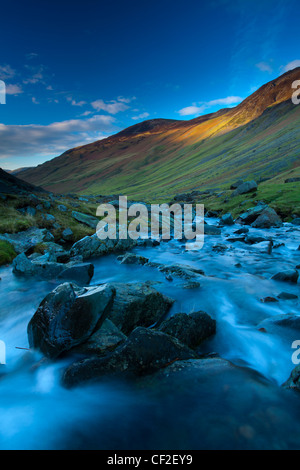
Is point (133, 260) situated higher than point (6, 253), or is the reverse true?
point (6, 253)

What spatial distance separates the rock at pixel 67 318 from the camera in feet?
19.5

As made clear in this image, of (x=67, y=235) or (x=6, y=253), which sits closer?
(x=6, y=253)

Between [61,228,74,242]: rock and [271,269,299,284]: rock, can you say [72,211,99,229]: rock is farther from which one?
[271,269,299,284]: rock

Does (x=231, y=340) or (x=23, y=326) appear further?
(x=23, y=326)

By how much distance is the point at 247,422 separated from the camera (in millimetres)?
3871

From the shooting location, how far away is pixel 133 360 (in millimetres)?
5074

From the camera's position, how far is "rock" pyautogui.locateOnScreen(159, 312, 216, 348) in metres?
6.49

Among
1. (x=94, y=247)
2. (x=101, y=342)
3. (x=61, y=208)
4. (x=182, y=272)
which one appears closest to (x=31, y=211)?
(x=61, y=208)

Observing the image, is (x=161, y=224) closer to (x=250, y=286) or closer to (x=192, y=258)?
(x=192, y=258)

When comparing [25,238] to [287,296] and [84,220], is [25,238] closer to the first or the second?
[84,220]

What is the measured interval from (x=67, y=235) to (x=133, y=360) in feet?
59.5

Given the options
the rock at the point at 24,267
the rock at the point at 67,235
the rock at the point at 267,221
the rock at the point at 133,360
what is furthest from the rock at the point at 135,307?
the rock at the point at 267,221

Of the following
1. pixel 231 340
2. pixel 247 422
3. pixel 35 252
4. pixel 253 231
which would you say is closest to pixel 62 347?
pixel 247 422
